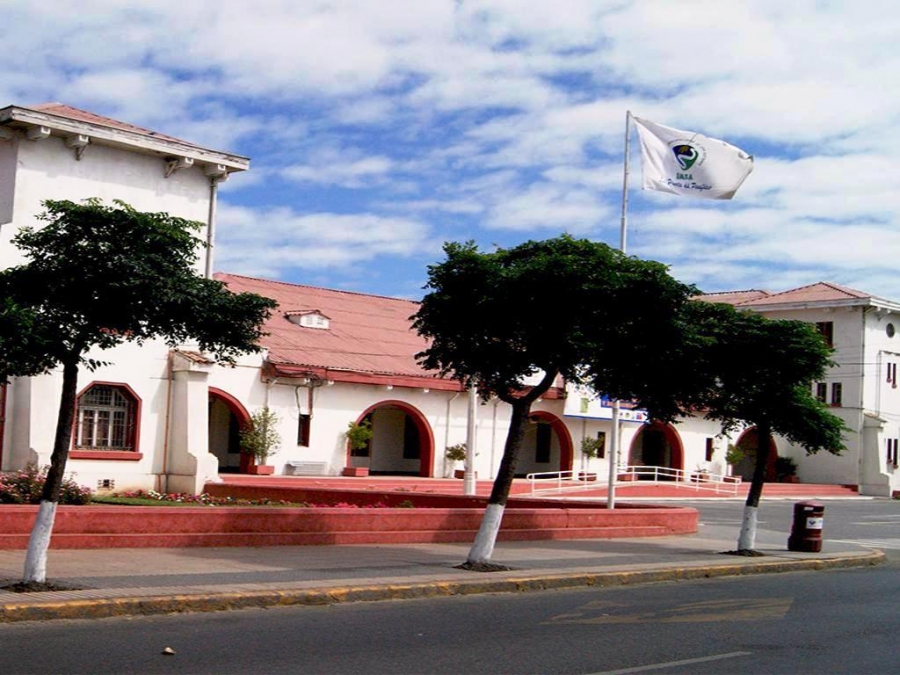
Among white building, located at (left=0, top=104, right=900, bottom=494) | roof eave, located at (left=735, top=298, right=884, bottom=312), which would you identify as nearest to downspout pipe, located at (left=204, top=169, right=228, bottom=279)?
white building, located at (left=0, top=104, right=900, bottom=494)

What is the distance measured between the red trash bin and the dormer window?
21726 millimetres

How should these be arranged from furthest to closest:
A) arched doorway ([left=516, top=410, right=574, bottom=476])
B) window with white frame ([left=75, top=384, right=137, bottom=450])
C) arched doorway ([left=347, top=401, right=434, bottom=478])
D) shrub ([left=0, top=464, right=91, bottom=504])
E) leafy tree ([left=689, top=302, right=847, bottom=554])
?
arched doorway ([left=516, top=410, right=574, bottom=476])
arched doorway ([left=347, top=401, right=434, bottom=478])
window with white frame ([left=75, top=384, right=137, bottom=450])
leafy tree ([left=689, top=302, right=847, bottom=554])
shrub ([left=0, top=464, right=91, bottom=504])

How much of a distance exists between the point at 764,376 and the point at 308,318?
22.0 meters

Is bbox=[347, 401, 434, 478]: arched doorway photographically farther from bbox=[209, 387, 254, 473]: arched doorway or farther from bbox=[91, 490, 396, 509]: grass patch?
bbox=[91, 490, 396, 509]: grass patch

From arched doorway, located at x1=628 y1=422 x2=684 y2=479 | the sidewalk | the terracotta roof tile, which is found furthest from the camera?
arched doorway, located at x1=628 y1=422 x2=684 y2=479

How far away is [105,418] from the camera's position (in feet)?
84.7


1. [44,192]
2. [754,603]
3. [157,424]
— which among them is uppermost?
[44,192]

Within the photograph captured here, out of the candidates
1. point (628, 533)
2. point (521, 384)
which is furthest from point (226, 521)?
point (628, 533)

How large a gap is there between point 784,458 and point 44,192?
43.6m

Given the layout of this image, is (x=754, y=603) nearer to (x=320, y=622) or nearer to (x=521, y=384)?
(x=521, y=384)

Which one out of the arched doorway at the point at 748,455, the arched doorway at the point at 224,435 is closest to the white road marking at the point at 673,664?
the arched doorway at the point at 224,435

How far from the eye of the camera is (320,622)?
11180 mm

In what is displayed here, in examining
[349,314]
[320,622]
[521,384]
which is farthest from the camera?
[349,314]

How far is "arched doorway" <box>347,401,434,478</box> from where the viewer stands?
40312 millimetres
